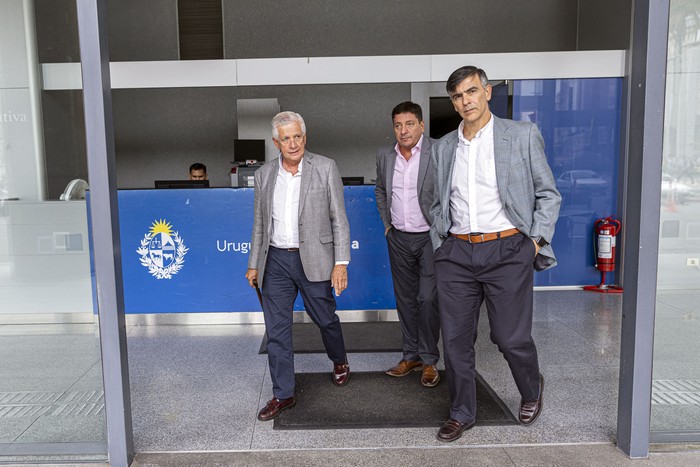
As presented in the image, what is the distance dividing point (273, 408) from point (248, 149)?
531 cm

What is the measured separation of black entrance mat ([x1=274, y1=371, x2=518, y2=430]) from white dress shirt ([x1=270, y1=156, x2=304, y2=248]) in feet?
3.13

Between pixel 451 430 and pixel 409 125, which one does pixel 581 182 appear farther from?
pixel 451 430

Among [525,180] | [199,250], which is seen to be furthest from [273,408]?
[199,250]

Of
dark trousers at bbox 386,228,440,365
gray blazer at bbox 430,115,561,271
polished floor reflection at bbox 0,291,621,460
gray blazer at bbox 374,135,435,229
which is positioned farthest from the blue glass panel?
gray blazer at bbox 430,115,561,271

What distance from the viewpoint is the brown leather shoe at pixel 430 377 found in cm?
349

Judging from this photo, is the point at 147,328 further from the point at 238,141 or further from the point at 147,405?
the point at 238,141

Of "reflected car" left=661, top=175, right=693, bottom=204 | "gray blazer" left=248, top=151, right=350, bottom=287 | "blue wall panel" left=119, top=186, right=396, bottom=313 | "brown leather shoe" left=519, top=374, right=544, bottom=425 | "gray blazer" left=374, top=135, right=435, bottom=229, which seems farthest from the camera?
"blue wall panel" left=119, top=186, right=396, bottom=313

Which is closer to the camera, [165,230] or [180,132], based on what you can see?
[165,230]

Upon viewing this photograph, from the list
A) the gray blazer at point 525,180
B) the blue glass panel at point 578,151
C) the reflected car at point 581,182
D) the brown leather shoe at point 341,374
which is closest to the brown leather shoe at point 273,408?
the brown leather shoe at point 341,374

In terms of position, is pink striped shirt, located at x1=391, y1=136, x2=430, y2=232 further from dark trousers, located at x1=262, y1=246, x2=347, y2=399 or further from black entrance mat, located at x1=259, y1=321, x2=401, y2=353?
black entrance mat, located at x1=259, y1=321, x2=401, y2=353

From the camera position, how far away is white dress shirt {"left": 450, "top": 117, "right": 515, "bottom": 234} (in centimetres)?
271

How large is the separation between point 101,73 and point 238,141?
217 inches

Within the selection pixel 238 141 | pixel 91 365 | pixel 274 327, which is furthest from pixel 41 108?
pixel 238 141

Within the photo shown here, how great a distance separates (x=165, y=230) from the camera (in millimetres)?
4992
